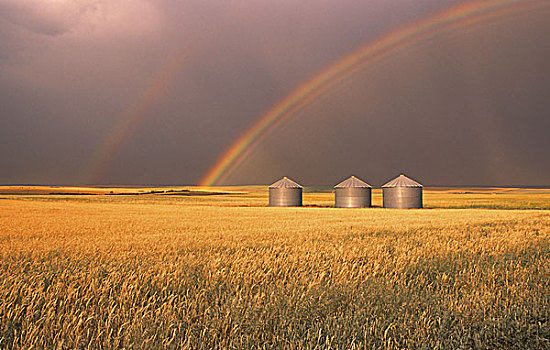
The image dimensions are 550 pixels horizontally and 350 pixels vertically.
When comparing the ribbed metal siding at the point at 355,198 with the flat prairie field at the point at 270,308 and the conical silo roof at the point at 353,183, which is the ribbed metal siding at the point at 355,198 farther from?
the flat prairie field at the point at 270,308

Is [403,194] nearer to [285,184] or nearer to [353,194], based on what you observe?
[353,194]

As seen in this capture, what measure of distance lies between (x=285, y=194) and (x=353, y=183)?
455 inches

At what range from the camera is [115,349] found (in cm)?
345

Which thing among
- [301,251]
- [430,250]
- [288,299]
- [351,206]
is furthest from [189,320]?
[351,206]

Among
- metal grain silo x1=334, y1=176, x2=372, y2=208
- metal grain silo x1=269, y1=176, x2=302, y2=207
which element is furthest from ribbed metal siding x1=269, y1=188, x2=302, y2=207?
metal grain silo x1=334, y1=176, x2=372, y2=208

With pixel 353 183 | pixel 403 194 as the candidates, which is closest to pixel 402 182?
pixel 403 194

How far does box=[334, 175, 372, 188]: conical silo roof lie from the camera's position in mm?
56513

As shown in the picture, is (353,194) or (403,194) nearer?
(403,194)

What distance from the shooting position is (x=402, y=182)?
54031mm

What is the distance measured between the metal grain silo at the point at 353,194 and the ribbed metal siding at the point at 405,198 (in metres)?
3.73

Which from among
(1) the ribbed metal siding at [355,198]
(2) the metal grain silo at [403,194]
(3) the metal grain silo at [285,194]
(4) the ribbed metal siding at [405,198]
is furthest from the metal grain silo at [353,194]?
(3) the metal grain silo at [285,194]

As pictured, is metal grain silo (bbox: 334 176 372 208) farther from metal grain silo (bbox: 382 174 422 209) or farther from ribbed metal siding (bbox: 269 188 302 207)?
ribbed metal siding (bbox: 269 188 302 207)

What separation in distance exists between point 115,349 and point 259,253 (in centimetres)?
600

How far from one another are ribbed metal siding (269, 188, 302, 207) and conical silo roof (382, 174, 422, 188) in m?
14.6
